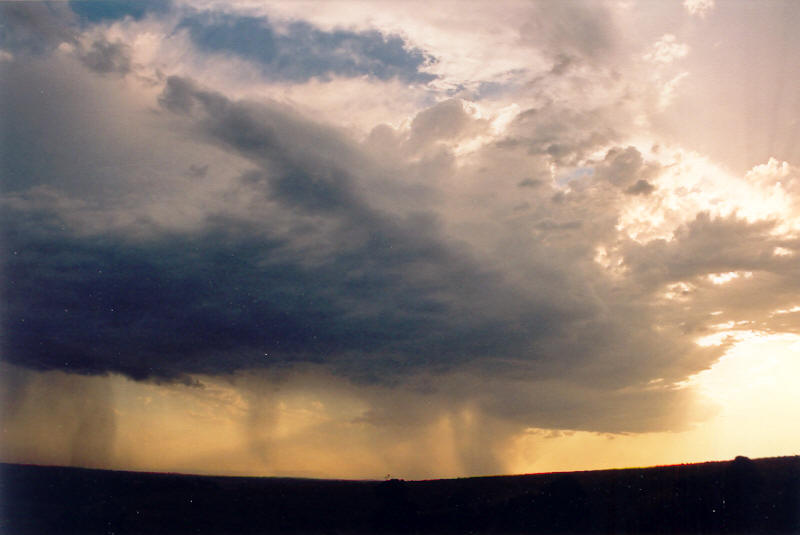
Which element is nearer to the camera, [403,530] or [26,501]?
[403,530]

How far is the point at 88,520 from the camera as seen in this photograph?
151 ft

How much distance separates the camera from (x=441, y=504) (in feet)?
136

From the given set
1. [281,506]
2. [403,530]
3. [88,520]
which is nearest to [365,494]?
[403,530]

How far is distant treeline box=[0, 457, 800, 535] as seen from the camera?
3275 centimetres

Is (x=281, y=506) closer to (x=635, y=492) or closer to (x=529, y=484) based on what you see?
→ (x=529, y=484)

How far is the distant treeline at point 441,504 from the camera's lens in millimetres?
32750

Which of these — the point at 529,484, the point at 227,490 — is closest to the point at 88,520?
the point at 227,490

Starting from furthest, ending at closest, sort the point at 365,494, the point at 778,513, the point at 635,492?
1. the point at 365,494
2. the point at 635,492
3. the point at 778,513

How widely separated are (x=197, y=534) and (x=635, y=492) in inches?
1233

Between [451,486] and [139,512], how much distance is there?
83.2 ft

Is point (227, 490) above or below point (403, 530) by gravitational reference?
above

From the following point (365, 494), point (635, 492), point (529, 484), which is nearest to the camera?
point (635, 492)

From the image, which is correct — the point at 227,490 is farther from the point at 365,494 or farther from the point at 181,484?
the point at 365,494

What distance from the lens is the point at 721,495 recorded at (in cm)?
3303
